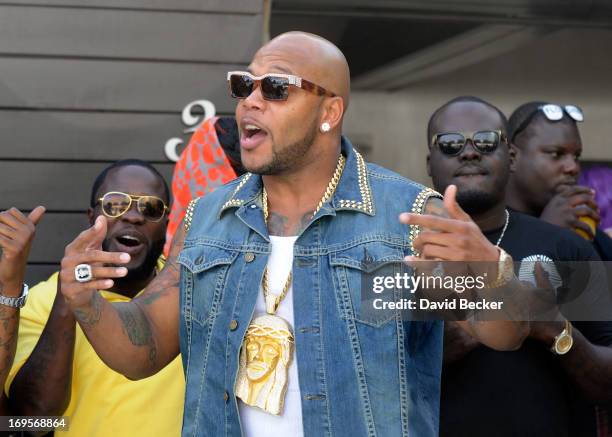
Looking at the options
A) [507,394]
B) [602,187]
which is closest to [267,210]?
[507,394]

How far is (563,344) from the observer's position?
11.0 ft

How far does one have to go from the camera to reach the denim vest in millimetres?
2551

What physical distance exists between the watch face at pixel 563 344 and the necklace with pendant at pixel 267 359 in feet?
3.93

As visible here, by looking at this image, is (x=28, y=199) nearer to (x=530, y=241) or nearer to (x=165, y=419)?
(x=165, y=419)

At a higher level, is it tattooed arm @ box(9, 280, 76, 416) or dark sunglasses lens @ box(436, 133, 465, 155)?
dark sunglasses lens @ box(436, 133, 465, 155)

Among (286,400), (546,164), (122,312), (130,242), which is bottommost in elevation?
(286,400)

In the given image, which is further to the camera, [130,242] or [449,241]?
[130,242]

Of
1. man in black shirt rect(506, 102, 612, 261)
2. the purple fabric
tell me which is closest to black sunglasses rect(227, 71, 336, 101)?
man in black shirt rect(506, 102, 612, 261)

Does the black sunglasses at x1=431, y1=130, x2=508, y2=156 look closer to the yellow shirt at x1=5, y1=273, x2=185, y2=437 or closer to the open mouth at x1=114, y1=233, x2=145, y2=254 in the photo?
the open mouth at x1=114, y1=233, x2=145, y2=254

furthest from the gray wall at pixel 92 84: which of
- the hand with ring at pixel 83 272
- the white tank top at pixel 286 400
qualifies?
the hand with ring at pixel 83 272

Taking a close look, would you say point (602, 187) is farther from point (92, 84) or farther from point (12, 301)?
point (12, 301)

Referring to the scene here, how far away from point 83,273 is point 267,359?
55cm

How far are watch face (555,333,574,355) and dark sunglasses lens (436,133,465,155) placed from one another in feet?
3.20

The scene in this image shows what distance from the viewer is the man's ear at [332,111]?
288 centimetres
